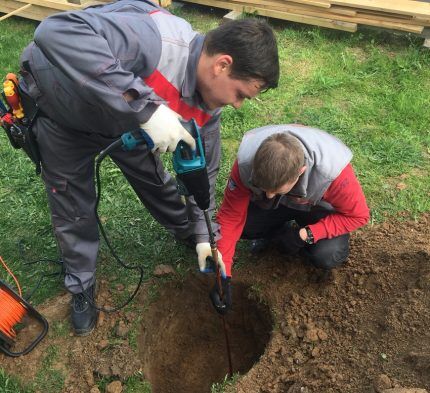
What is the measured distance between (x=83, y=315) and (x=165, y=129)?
1.47m

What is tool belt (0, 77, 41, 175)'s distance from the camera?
96.2 inches

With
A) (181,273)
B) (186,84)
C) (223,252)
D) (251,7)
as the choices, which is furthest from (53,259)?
(251,7)

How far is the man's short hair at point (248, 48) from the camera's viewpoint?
2.11 meters

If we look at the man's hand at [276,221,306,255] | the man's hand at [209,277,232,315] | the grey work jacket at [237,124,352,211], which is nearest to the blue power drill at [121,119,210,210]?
the grey work jacket at [237,124,352,211]

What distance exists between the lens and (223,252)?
9.56 feet

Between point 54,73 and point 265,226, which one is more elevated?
point 54,73

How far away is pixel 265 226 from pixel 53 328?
1516mm

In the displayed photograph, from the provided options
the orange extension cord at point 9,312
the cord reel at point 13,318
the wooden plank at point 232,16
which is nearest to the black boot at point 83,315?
the cord reel at point 13,318

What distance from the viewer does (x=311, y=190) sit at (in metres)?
2.70

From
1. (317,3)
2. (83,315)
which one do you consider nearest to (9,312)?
(83,315)

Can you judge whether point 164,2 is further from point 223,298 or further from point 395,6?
point 223,298

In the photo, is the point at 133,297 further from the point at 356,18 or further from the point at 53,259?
the point at 356,18

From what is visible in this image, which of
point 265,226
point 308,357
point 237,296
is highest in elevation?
point 265,226

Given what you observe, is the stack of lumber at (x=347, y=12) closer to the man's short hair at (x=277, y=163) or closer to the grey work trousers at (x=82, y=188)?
the grey work trousers at (x=82, y=188)
